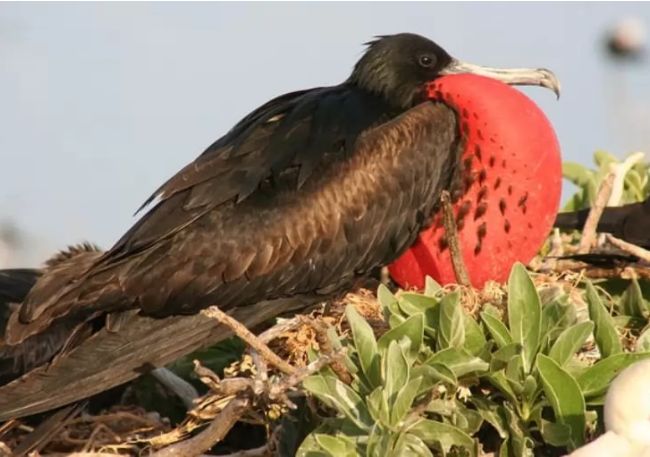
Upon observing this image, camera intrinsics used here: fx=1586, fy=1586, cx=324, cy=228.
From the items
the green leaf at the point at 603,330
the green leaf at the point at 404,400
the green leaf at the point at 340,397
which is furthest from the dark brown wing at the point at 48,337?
the green leaf at the point at 603,330

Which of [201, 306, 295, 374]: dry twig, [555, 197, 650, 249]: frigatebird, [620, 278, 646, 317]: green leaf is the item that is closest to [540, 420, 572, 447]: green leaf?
[201, 306, 295, 374]: dry twig

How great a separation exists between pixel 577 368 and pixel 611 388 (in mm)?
250

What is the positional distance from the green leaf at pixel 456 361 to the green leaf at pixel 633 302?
0.67 m

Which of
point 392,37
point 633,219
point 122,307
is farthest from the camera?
point 392,37

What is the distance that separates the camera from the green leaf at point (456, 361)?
8.48 ft

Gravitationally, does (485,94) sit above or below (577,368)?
above

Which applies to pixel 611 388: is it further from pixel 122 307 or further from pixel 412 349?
pixel 122 307

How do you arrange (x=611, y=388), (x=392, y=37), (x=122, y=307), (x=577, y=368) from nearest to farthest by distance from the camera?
(x=611, y=388), (x=577, y=368), (x=122, y=307), (x=392, y=37)

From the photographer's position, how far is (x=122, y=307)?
137 inches

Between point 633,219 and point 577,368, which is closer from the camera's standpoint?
point 577,368

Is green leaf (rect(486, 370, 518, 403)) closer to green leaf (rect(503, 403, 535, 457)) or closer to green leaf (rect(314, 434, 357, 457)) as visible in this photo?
green leaf (rect(503, 403, 535, 457))

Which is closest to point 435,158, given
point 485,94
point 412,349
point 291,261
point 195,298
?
point 485,94

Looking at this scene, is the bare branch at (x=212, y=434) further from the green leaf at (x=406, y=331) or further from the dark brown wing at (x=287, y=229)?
the dark brown wing at (x=287, y=229)

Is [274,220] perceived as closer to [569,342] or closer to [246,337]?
[246,337]
